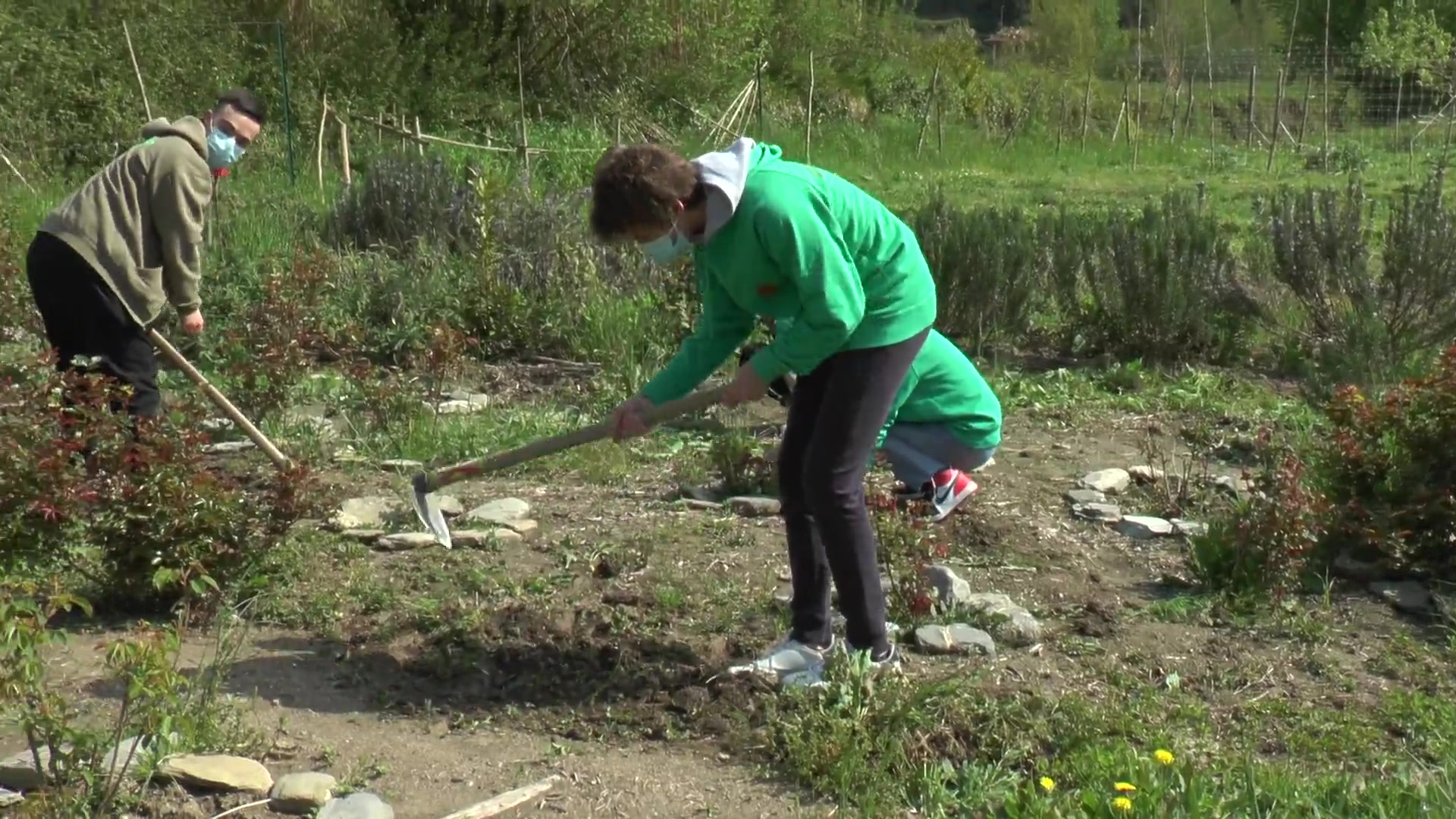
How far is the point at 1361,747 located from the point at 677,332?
4.49 m

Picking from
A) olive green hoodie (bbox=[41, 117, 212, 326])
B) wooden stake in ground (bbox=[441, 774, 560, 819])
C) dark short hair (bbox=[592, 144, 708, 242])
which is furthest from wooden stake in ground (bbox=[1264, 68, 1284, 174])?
wooden stake in ground (bbox=[441, 774, 560, 819])

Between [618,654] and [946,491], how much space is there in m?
1.61

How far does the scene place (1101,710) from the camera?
13.3 feet

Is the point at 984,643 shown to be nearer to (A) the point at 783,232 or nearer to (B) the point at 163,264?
(A) the point at 783,232

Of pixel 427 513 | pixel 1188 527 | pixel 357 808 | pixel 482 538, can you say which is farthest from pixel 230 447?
pixel 1188 527

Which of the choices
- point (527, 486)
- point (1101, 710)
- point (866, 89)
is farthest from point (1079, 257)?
point (866, 89)

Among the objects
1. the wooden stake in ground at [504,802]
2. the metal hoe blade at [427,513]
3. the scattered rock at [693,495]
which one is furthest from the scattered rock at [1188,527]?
the wooden stake in ground at [504,802]

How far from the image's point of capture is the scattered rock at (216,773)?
11.8 ft

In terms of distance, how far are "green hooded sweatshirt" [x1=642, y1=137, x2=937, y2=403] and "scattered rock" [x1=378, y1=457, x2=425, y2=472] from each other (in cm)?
258

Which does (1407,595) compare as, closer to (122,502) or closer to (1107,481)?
(1107,481)

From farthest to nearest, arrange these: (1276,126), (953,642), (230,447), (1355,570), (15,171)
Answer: (1276,126)
(15,171)
(230,447)
(1355,570)
(953,642)

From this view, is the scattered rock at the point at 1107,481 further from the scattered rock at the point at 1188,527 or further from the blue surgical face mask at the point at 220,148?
the blue surgical face mask at the point at 220,148

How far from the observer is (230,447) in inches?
263

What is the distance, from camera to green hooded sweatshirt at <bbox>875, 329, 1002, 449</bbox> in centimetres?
541
